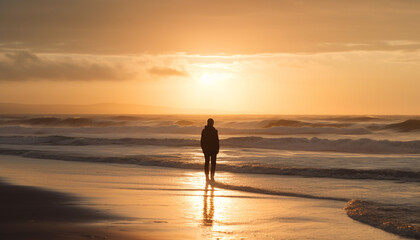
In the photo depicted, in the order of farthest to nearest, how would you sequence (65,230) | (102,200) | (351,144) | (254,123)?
(254,123) → (351,144) → (102,200) → (65,230)

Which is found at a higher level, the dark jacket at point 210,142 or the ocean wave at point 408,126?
the ocean wave at point 408,126

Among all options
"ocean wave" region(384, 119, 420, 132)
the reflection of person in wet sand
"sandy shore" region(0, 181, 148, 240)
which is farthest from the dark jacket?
"ocean wave" region(384, 119, 420, 132)

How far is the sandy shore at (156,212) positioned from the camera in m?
6.80

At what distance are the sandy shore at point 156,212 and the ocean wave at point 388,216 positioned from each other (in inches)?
7.8

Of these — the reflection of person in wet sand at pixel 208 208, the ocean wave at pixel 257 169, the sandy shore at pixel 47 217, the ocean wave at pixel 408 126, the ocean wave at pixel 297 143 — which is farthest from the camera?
the ocean wave at pixel 408 126

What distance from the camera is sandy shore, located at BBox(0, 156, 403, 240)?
268 inches

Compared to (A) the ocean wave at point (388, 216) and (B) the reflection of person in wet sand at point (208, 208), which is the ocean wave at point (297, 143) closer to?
(B) the reflection of person in wet sand at point (208, 208)

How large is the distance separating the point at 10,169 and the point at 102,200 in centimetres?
687

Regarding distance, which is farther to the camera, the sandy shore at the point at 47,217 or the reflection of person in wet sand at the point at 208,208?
the reflection of person in wet sand at the point at 208,208

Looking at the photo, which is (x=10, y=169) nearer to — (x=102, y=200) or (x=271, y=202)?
(x=102, y=200)

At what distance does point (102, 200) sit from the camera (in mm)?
9430

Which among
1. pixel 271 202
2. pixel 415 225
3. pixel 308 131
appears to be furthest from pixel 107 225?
pixel 308 131

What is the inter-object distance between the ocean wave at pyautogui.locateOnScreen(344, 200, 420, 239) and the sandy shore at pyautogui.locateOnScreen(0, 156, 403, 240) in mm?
199

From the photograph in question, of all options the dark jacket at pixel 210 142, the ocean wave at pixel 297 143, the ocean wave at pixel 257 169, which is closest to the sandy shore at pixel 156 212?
the dark jacket at pixel 210 142
